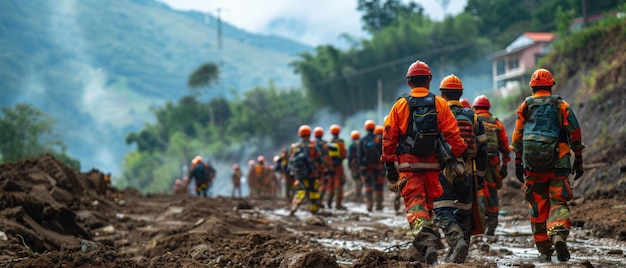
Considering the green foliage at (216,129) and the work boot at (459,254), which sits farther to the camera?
the green foliage at (216,129)

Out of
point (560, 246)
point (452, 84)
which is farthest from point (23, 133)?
point (560, 246)

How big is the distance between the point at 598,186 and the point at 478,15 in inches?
2439

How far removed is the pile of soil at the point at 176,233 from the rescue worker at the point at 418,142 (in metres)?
0.66

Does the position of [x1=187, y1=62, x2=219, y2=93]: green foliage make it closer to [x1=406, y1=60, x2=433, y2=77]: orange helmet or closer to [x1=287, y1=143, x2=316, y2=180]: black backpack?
[x1=287, y1=143, x2=316, y2=180]: black backpack

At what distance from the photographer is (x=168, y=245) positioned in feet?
34.4

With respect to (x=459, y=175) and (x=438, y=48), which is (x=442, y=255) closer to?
(x=459, y=175)

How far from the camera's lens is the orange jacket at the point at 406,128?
8070 millimetres

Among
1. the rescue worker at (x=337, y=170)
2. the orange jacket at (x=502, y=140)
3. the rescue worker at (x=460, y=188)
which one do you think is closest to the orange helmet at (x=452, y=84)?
the rescue worker at (x=460, y=188)

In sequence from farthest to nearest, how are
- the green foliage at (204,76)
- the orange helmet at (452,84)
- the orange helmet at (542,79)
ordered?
the green foliage at (204,76) < the orange helmet at (452,84) < the orange helmet at (542,79)

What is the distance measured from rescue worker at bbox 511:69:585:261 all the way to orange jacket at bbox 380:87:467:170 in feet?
3.59

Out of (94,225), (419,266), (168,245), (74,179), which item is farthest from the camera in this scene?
(74,179)

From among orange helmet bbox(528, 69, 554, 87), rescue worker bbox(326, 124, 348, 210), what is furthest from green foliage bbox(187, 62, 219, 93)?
orange helmet bbox(528, 69, 554, 87)

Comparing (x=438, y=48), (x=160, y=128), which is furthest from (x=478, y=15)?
(x=160, y=128)

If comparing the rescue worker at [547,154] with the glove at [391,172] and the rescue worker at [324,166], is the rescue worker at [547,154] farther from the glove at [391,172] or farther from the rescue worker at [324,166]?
the rescue worker at [324,166]
